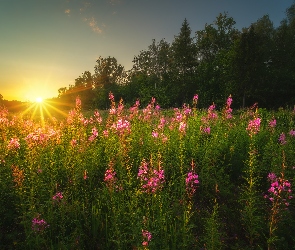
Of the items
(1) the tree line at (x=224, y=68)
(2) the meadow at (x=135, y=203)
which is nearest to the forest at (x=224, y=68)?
(1) the tree line at (x=224, y=68)

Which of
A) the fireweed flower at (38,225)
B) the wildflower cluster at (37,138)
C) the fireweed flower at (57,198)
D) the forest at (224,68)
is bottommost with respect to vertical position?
the fireweed flower at (38,225)

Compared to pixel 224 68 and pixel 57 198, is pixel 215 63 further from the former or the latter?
pixel 57 198

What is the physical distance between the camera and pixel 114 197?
12.7 feet

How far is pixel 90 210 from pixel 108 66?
6561 cm

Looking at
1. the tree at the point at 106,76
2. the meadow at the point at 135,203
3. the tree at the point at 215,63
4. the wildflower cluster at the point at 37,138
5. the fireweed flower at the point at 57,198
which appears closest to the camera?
the meadow at the point at 135,203

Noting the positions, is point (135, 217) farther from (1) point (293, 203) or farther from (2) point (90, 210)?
(1) point (293, 203)

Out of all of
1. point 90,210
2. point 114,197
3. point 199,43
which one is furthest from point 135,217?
point 199,43

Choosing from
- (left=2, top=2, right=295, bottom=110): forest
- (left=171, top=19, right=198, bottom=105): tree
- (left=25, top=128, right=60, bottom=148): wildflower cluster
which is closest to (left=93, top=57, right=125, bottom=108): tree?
(left=2, top=2, right=295, bottom=110): forest

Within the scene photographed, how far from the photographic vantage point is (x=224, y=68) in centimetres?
4038

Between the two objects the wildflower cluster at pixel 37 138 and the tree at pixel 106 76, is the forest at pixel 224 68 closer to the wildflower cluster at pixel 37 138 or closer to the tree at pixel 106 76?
the tree at pixel 106 76

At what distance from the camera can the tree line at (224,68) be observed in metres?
31.5

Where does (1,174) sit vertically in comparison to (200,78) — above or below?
below

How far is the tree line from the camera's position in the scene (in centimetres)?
3152

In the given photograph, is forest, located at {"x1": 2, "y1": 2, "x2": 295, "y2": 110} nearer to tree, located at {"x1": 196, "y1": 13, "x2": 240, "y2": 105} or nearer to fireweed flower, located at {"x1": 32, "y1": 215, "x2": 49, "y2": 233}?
tree, located at {"x1": 196, "y1": 13, "x2": 240, "y2": 105}
